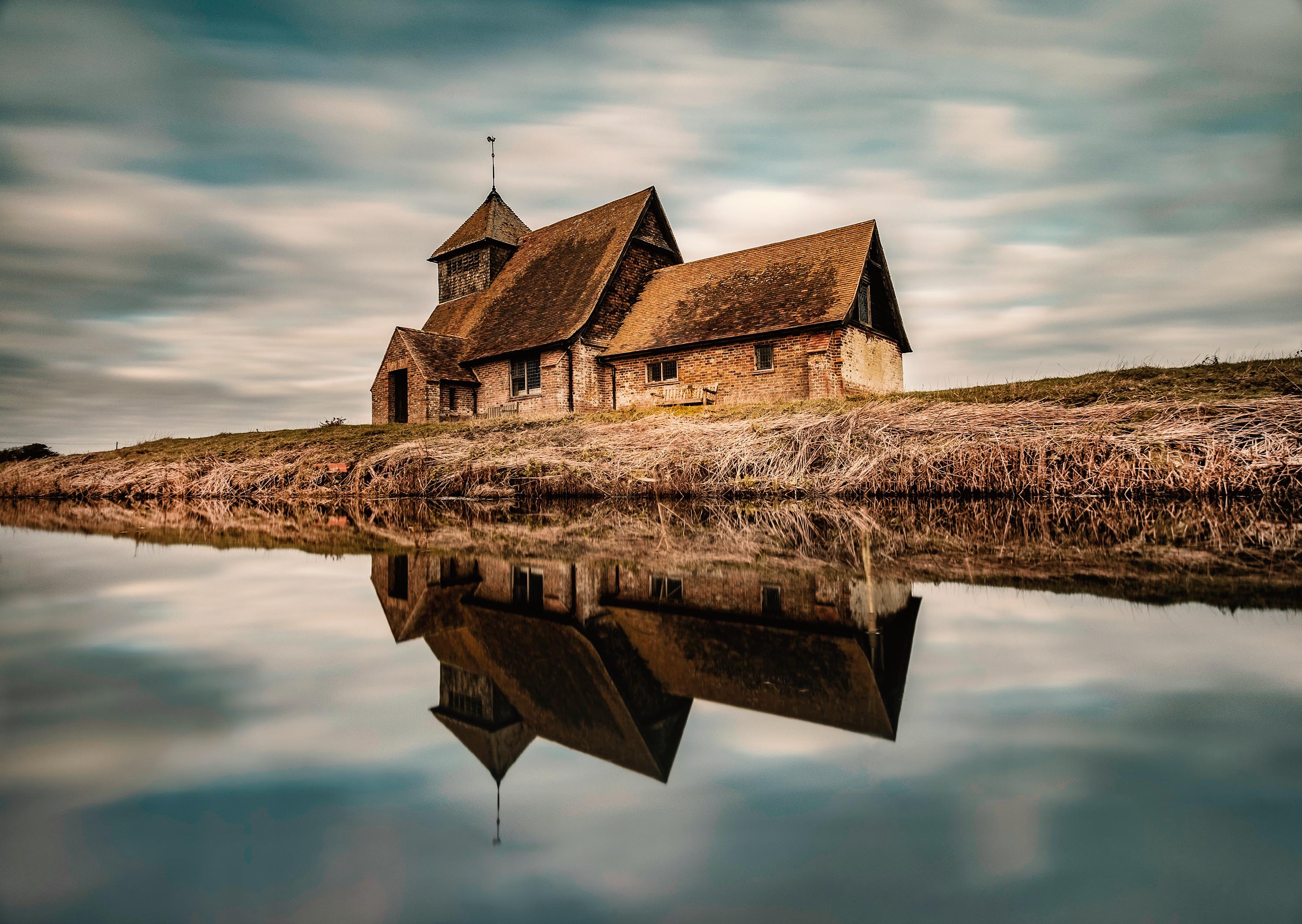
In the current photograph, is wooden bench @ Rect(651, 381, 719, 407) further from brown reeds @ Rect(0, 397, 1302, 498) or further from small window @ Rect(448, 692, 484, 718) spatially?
small window @ Rect(448, 692, 484, 718)

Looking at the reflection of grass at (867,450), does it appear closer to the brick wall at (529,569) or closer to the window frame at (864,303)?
the window frame at (864,303)

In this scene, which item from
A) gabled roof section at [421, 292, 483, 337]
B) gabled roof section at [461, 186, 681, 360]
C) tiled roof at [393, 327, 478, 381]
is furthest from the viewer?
gabled roof section at [421, 292, 483, 337]

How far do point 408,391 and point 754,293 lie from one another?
46.9ft

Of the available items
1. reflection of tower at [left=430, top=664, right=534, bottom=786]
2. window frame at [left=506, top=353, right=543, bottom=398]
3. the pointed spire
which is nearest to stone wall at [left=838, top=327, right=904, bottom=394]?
window frame at [left=506, top=353, right=543, bottom=398]

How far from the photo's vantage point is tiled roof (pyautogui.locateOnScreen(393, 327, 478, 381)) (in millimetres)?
28406

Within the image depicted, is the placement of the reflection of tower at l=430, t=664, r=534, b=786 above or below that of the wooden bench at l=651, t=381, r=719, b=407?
below

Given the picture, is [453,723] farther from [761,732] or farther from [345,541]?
[345,541]

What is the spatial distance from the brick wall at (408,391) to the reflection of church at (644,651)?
961 inches

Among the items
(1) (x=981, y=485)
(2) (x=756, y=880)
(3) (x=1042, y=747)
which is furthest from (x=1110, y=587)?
(1) (x=981, y=485)

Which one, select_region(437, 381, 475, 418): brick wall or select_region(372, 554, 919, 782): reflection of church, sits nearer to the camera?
select_region(372, 554, 919, 782): reflection of church

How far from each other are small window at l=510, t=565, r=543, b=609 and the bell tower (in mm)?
30810

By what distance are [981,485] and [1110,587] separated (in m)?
7.85

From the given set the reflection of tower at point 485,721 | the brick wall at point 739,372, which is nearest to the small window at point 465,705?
the reflection of tower at point 485,721

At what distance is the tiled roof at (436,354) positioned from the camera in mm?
28406
